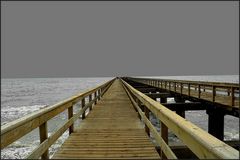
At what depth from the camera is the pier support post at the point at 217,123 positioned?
12953mm

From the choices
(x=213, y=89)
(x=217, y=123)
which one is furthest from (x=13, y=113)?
(x=213, y=89)

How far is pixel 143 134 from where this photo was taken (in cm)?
655

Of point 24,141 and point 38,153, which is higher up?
point 38,153

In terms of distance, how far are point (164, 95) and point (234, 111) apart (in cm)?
812

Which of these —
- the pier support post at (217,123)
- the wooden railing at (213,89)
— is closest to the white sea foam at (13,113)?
the wooden railing at (213,89)

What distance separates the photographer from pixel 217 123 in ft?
43.8

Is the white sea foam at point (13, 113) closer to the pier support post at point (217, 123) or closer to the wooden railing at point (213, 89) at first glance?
the wooden railing at point (213, 89)

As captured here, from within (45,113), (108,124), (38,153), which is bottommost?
(108,124)

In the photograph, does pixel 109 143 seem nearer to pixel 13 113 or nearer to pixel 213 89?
pixel 213 89

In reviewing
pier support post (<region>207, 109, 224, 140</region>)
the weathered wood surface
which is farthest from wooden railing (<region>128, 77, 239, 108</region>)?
the weathered wood surface

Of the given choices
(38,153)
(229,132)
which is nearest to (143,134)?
(38,153)

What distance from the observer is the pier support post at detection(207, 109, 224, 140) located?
42.5 ft

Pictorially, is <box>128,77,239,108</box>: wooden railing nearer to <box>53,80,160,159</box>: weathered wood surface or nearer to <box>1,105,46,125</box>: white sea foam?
<box>53,80,160,159</box>: weathered wood surface

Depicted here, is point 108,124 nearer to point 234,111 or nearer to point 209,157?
point 234,111
